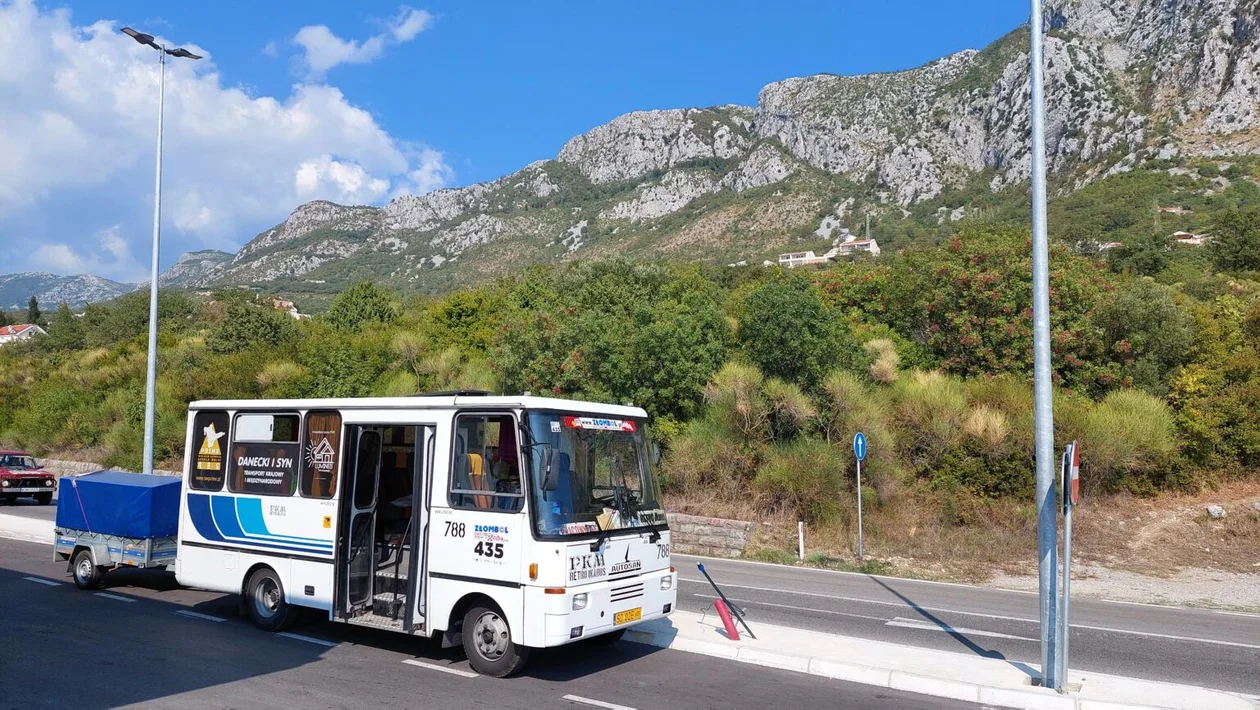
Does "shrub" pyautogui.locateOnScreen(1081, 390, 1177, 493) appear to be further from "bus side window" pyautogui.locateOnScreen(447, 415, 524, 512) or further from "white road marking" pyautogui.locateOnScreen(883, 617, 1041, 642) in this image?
"bus side window" pyautogui.locateOnScreen(447, 415, 524, 512)

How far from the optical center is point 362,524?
992 cm

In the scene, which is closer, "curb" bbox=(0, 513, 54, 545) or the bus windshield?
the bus windshield

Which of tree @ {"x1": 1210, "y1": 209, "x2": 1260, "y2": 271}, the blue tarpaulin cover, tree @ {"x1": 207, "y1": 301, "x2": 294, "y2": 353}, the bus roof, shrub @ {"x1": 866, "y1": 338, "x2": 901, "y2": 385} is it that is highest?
tree @ {"x1": 1210, "y1": 209, "x2": 1260, "y2": 271}

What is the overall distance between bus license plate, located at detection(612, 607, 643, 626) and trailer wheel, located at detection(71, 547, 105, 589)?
9.13 metres

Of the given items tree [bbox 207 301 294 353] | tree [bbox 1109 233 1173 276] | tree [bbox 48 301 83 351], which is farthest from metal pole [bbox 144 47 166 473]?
tree [bbox 48 301 83 351]

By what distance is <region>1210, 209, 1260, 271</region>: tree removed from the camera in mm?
39844

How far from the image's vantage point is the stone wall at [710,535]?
2091 cm

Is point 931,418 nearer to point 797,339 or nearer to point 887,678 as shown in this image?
point 797,339

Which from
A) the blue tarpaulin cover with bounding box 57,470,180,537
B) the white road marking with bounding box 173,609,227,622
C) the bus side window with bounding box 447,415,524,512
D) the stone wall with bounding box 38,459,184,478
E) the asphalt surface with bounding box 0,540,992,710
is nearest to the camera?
the asphalt surface with bounding box 0,540,992,710

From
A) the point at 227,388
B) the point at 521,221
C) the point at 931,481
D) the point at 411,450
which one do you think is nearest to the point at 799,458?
the point at 931,481

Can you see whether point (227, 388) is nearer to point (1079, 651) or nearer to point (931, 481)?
point (931, 481)

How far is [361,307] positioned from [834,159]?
85.3 meters

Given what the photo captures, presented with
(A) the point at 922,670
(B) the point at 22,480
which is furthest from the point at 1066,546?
(B) the point at 22,480

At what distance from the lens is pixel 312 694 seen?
25.7 feet
